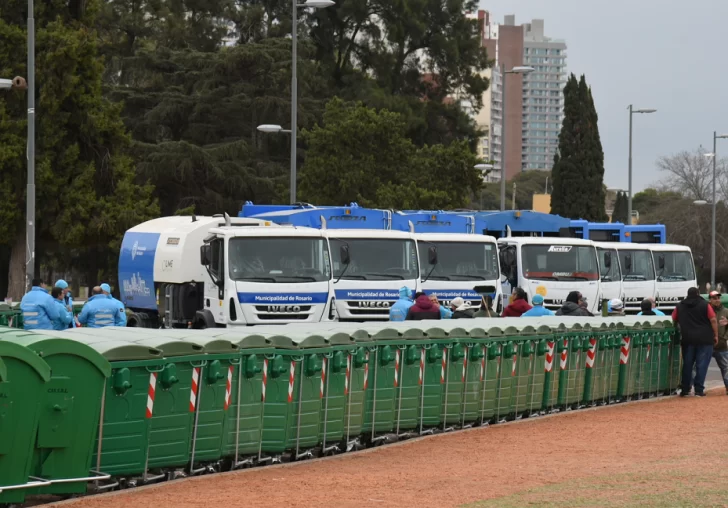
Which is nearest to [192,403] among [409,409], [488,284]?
[409,409]

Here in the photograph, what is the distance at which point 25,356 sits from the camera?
9758mm

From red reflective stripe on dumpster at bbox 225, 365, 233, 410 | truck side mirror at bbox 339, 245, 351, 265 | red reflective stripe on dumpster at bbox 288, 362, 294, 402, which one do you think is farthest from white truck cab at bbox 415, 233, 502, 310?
red reflective stripe on dumpster at bbox 225, 365, 233, 410

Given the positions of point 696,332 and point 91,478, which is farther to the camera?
point 696,332

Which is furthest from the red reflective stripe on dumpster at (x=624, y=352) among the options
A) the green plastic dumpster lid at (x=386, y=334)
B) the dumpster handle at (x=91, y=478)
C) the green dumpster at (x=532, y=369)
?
the dumpster handle at (x=91, y=478)

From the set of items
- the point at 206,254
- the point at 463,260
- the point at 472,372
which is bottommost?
the point at 472,372

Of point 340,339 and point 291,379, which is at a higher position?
point 340,339

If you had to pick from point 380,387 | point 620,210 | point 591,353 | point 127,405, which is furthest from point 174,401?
point 620,210

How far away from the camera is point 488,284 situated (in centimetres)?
2647

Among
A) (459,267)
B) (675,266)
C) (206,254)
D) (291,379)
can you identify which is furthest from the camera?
(675,266)

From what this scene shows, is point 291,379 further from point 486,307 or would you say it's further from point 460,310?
point 486,307

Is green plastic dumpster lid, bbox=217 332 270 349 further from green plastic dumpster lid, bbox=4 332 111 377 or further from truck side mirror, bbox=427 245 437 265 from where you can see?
truck side mirror, bbox=427 245 437 265

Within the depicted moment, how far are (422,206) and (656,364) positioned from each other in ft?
72.8

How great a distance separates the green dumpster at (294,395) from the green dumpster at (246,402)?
14 centimetres

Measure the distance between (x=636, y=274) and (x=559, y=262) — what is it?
6027 millimetres
